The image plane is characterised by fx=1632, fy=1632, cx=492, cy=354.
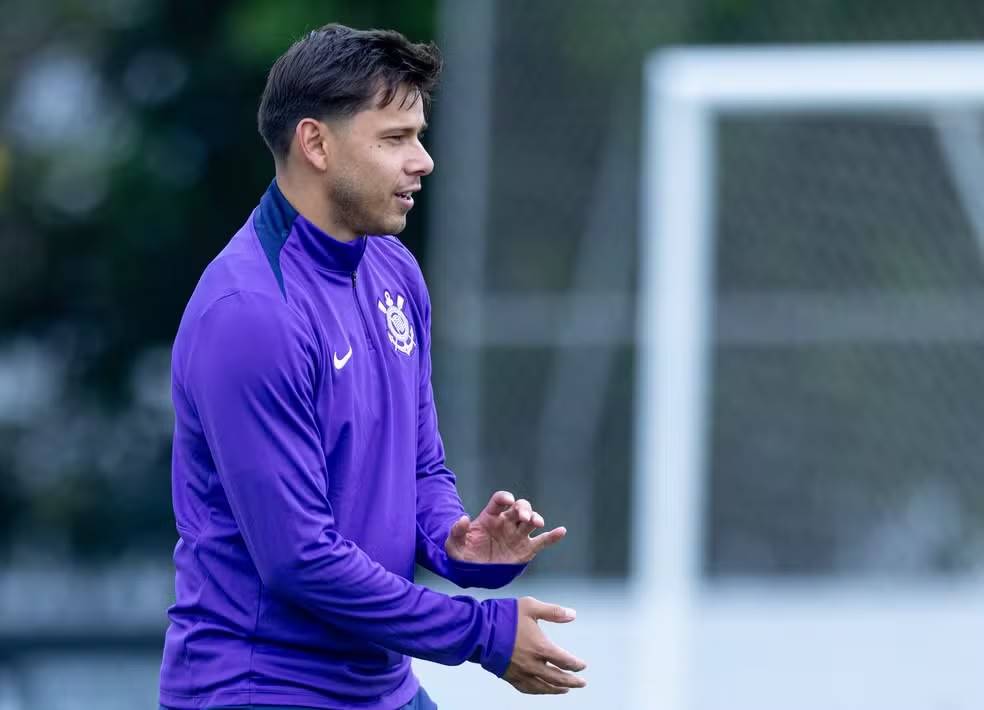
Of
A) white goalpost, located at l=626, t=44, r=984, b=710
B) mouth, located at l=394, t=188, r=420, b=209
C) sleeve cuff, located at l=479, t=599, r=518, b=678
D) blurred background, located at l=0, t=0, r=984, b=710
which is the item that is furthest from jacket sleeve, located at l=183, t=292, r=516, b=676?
blurred background, located at l=0, t=0, r=984, b=710

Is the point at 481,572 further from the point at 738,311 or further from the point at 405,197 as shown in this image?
the point at 738,311

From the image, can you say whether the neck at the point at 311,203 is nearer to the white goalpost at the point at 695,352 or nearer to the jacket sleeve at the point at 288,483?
the jacket sleeve at the point at 288,483

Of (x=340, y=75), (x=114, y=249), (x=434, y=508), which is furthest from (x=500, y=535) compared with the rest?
(x=114, y=249)

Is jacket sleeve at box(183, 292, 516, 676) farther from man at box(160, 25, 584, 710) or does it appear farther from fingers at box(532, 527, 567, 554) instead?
fingers at box(532, 527, 567, 554)

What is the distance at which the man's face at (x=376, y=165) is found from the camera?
2719mm

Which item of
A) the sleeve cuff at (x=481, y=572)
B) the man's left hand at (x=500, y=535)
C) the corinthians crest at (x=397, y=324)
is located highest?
the corinthians crest at (x=397, y=324)

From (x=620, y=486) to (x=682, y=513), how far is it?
2.53 meters

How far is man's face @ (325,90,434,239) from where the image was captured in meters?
2.72

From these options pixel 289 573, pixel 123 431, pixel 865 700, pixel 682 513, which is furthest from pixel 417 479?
pixel 123 431

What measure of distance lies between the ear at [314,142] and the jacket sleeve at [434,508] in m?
0.44

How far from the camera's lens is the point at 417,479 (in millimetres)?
3129

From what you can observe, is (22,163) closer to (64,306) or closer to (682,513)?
(64,306)

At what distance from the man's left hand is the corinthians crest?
318 mm

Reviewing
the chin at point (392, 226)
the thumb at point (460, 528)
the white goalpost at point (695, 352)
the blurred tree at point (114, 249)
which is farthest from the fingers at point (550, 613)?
the blurred tree at point (114, 249)
